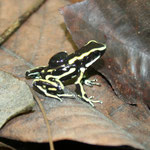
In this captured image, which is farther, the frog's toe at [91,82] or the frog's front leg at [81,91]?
the frog's toe at [91,82]

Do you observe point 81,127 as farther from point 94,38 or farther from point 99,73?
point 94,38

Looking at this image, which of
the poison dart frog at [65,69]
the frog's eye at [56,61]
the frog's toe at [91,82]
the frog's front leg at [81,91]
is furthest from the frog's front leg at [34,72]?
the frog's toe at [91,82]

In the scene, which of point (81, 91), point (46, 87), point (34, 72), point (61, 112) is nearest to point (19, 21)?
point (34, 72)

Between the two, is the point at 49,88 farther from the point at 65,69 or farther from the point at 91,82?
the point at 91,82

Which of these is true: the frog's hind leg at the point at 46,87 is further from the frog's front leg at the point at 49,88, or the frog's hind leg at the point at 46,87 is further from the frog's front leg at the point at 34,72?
the frog's front leg at the point at 34,72

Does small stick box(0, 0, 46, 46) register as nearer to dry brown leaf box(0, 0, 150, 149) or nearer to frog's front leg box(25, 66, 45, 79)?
dry brown leaf box(0, 0, 150, 149)

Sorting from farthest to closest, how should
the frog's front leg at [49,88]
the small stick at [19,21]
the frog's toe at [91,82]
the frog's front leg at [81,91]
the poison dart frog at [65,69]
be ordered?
the small stick at [19,21]
the frog's toe at [91,82]
the poison dart frog at [65,69]
the frog's front leg at [49,88]
the frog's front leg at [81,91]

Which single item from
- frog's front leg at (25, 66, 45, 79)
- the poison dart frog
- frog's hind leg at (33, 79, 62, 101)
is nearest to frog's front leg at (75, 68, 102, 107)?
the poison dart frog
